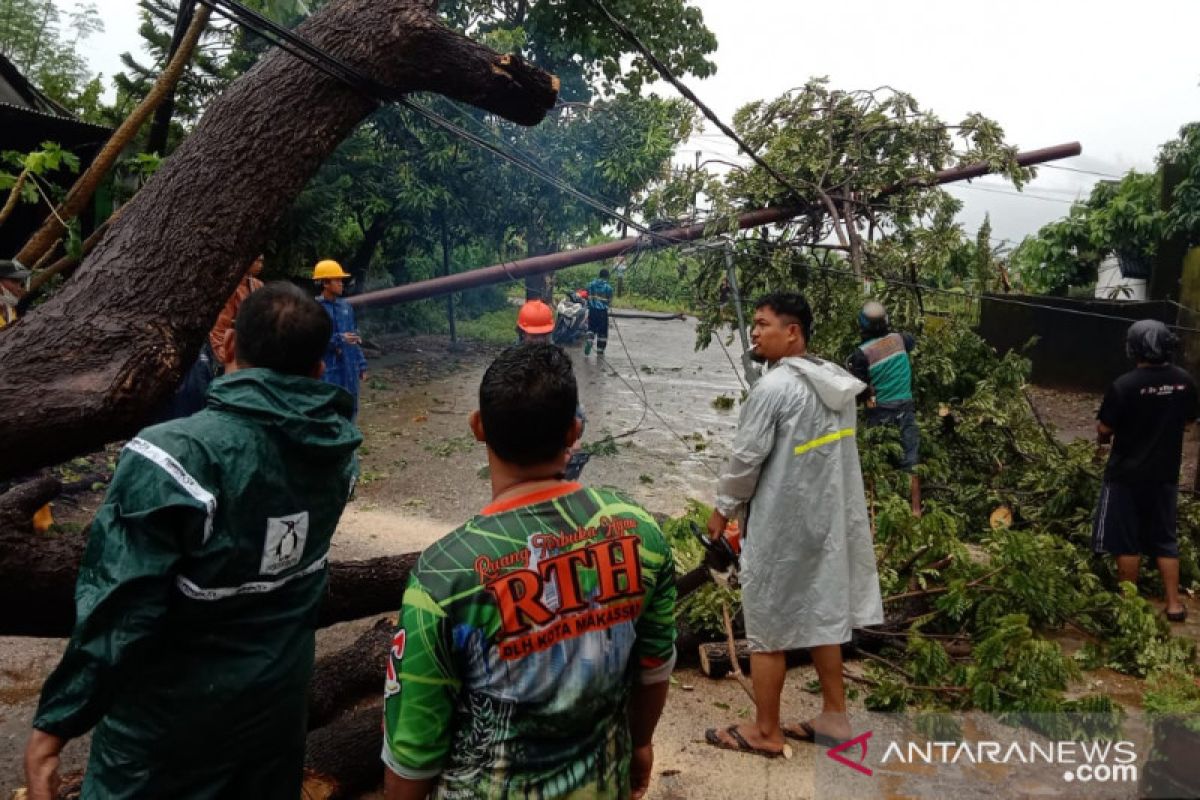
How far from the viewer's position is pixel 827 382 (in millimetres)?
3186

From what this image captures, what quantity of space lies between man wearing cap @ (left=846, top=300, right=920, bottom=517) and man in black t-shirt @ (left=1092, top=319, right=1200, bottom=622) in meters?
1.39

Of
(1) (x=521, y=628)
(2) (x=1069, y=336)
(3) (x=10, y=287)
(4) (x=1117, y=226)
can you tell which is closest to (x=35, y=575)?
(1) (x=521, y=628)

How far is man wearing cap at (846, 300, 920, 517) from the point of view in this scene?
6.09m

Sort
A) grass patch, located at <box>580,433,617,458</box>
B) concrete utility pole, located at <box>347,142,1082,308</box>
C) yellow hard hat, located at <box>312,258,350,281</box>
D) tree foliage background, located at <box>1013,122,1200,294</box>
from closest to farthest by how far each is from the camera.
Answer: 1. yellow hard hat, located at <box>312,258,350,281</box>
2. concrete utility pole, located at <box>347,142,1082,308</box>
3. grass patch, located at <box>580,433,617,458</box>
4. tree foliage background, located at <box>1013,122,1200,294</box>

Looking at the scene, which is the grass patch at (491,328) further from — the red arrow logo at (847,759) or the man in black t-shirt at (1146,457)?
the red arrow logo at (847,759)

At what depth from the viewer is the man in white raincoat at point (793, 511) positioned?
319 centimetres

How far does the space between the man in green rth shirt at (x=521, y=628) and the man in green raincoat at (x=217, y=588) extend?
1.94 ft

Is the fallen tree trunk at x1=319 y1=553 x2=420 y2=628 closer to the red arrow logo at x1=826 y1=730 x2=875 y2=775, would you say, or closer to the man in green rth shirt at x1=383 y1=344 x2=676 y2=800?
the red arrow logo at x1=826 y1=730 x2=875 y2=775

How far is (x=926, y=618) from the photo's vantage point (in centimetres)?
422

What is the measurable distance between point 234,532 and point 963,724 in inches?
126

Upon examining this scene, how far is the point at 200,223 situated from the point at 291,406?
1561 millimetres

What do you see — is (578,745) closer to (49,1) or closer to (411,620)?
(411,620)

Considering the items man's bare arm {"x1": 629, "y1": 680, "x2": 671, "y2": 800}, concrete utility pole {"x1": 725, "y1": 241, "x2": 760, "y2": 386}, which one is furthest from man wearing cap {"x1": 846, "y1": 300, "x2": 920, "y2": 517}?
man's bare arm {"x1": 629, "y1": 680, "x2": 671, "y2": 800}

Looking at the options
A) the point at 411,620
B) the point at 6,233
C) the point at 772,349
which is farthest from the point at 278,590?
the point at 6,233
